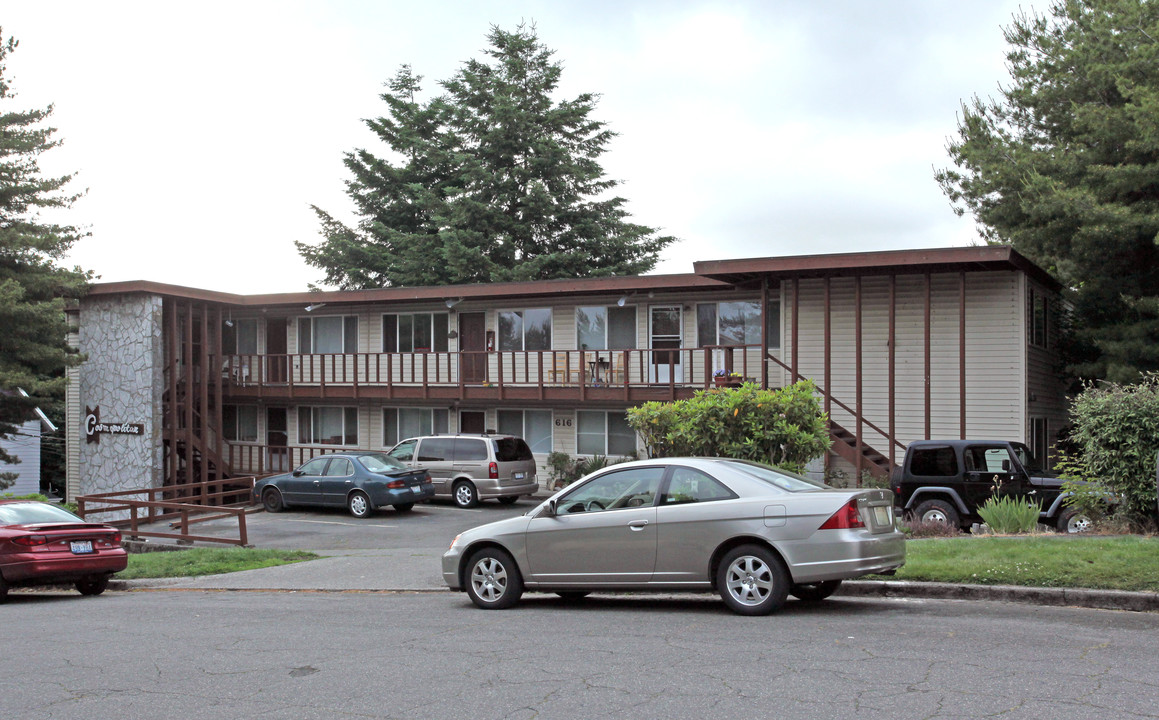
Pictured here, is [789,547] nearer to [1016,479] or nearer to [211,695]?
[211,695]

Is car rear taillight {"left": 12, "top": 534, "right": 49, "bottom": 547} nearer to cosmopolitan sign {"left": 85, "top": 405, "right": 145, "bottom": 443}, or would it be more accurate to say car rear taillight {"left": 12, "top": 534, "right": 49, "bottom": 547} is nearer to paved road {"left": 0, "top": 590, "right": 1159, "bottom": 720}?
paved road {"left": 0, "top": 590, "right": 1159, "bottom": 720}

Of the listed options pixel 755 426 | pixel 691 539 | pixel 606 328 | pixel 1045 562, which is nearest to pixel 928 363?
pixel 755 426

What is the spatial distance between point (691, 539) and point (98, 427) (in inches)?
920

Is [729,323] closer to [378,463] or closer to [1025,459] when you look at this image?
[378,463]

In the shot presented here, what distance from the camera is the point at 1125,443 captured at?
40.3 ft

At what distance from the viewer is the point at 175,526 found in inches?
902

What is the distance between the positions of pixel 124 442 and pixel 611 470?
2134cm

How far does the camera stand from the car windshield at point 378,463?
22.4 m

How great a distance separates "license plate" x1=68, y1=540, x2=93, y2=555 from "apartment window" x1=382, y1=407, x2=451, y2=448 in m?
15.1

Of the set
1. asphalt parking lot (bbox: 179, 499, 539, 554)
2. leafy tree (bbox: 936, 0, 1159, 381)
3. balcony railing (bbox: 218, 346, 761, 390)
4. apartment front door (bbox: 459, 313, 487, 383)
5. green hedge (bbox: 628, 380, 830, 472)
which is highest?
leafy tree (bbox: 936, 0, 1159, 381)

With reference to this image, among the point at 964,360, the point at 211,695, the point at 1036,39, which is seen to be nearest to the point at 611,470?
the point at 211,695

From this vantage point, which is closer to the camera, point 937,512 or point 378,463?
point 937,512

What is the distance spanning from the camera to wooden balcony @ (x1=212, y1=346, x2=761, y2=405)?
24359 mm

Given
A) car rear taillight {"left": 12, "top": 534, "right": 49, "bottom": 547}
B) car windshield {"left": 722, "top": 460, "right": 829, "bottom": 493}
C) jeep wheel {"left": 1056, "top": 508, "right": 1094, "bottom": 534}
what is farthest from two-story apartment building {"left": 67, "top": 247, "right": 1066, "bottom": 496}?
car rear taillight {"left": 12, "top": 534, "right": 49, "bottom": 547}
